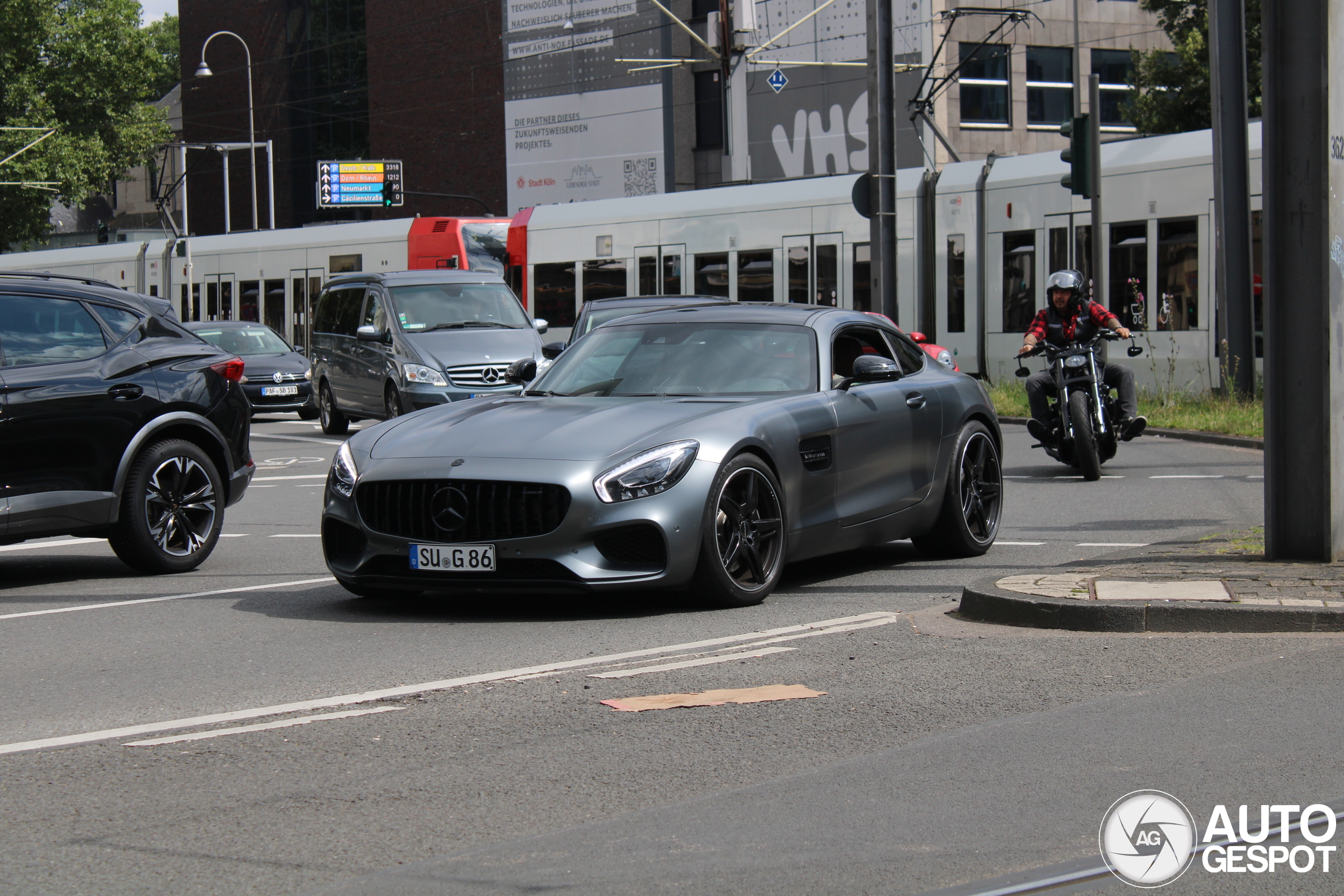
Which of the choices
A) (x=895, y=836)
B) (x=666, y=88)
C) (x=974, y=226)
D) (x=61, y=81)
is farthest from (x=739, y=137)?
(x=895, y=836)

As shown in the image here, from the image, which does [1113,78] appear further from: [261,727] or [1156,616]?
[261,727]

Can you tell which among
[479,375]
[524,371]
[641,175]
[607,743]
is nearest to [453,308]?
[479,375]

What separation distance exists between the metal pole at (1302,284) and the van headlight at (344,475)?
4.21 metres

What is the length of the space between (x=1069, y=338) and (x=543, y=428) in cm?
792

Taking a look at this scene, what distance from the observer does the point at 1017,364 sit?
24500mm

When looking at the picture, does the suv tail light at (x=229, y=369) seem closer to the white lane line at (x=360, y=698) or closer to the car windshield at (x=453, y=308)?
the white lane line at (x=360, y=698)

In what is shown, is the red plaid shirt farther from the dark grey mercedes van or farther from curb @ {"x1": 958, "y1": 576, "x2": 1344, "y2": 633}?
curb @ {"x1": 958, "y1": 576, "x2": 1344, "y2": 633}

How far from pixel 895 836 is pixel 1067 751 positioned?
105 cm

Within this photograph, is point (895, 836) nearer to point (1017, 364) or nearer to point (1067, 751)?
point (1067, 751)

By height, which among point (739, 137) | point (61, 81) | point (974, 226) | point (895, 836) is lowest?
point (895, 836)

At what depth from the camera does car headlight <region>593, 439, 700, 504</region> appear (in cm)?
739

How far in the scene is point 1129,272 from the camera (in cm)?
2241

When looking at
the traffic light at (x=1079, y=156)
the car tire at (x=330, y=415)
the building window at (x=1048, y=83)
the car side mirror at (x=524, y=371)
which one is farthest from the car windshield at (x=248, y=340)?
the building window at (x=1048, y=83)
